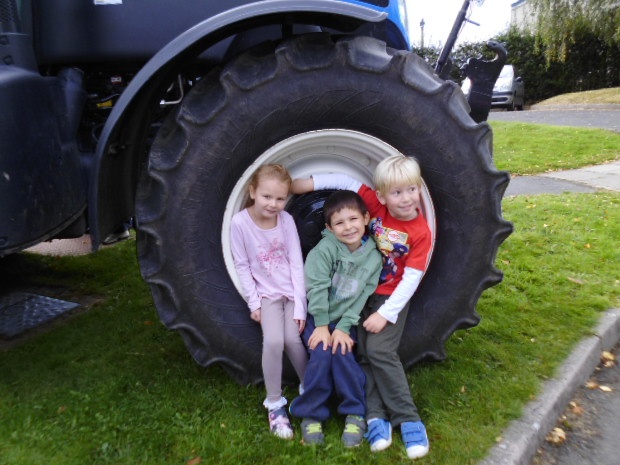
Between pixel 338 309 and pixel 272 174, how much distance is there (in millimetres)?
606

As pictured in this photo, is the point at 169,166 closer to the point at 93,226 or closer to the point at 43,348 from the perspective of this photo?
the point at 93,226

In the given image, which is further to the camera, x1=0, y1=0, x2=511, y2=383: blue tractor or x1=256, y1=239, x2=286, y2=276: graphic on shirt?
x1=256, y1=239, x2=286, y2=276: graphic on shirt

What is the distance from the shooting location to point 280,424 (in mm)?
2188

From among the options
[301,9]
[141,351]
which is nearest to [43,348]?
[141,351]

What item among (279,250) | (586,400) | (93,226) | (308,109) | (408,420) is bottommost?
(586,400)

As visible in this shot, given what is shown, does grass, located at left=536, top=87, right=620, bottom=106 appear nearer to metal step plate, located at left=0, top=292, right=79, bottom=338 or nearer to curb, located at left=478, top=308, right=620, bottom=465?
curb, located at left=478, top=308, right=620, bottom=465

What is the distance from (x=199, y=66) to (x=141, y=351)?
1.39 metres

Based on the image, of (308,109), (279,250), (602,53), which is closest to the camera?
(308,109)

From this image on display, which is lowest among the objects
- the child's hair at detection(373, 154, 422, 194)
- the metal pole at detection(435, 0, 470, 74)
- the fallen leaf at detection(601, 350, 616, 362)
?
the fallen leaf at detection(601, 350, 616, 362)

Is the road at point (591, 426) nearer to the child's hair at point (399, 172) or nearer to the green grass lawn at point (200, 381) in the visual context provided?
the green grass lawn at point (200, 381)

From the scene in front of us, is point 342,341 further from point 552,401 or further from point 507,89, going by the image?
point 507,89

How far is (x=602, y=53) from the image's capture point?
72.1 ft

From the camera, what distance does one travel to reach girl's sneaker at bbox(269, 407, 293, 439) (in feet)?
7.09

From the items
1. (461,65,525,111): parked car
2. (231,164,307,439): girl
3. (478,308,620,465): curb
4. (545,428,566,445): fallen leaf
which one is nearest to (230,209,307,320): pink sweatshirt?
(231,164,307,439): girl
